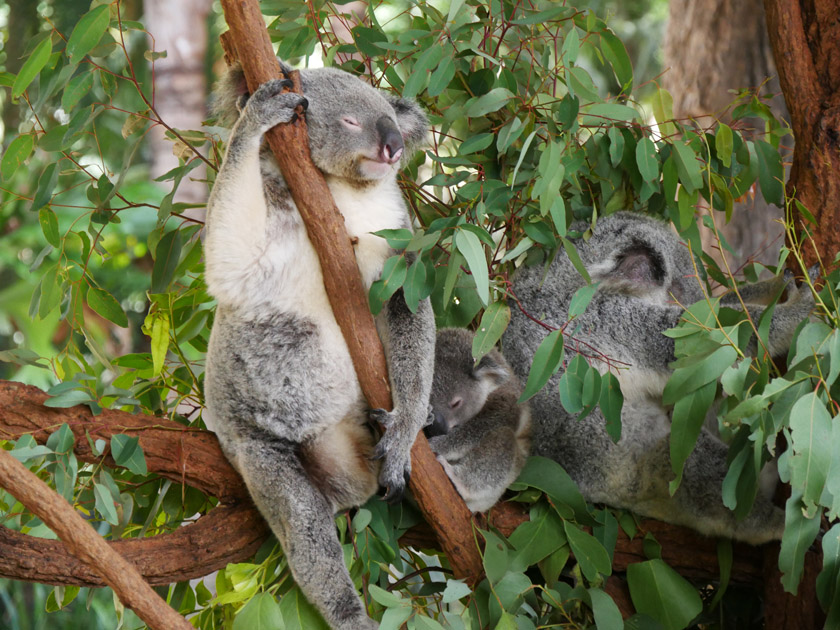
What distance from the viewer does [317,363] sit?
2141mm

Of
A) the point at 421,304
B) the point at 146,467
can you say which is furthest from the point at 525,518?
the point at 146,467

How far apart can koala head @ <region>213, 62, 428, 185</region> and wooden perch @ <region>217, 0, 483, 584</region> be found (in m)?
0.15

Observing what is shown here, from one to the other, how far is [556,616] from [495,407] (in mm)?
671

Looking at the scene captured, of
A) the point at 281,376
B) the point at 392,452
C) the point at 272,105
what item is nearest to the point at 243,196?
the point at 272,105

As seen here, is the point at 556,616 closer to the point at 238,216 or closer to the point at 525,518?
the point at 525,518

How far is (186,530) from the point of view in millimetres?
2145

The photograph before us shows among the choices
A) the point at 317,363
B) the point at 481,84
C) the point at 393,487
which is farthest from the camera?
the point at 481,84

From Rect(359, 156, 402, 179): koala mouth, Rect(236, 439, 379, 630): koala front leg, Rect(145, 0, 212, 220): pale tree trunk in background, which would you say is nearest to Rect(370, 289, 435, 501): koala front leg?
Rect(236, 439, 379, 630): koala front leg

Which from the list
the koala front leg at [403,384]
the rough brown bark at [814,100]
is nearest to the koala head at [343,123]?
the koala front leg at [403,384]

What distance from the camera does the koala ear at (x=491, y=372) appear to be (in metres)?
2.47

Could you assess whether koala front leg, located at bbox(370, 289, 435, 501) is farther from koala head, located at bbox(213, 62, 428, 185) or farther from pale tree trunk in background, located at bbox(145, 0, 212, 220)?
pale tree trunk in background, located at bbox(145, 0, 212, 220)

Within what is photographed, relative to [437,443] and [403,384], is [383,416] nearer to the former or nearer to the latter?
[403,384]

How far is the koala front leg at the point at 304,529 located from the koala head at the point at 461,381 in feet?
1.58

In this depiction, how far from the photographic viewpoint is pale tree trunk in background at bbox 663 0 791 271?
13.4 ft
